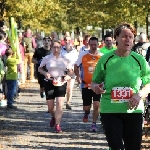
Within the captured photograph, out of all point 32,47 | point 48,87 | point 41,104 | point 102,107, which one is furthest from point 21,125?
point 32,47

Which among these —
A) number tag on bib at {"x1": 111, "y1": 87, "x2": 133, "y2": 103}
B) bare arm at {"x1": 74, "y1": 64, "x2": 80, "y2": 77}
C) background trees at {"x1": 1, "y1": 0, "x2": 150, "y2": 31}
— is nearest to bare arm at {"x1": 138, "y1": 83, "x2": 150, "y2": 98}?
number tag on bib at {"x1": 111, "y1": 87, "x2": 133, "y2": 103}

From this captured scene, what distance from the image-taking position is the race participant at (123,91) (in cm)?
569

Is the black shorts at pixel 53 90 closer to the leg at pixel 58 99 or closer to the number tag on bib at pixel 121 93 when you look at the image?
the leg at pixel 58 99

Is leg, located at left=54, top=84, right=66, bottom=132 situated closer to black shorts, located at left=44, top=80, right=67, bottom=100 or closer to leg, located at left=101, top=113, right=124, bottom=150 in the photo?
black shorts, located at left=44, top=80, right=67, bottom=100

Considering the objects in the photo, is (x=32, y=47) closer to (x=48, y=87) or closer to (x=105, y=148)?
(x=48, y=87)

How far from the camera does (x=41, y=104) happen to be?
608 inches

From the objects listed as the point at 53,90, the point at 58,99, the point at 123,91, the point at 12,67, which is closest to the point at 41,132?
the point at 58,99

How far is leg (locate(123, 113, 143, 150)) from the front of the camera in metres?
5.69

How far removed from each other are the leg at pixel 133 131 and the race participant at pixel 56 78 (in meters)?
4.99

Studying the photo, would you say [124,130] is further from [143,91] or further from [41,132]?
[41,132]

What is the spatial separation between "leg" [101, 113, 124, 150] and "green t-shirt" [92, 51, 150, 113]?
6 centimetres

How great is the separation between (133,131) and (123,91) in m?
0.41

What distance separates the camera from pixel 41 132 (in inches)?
420

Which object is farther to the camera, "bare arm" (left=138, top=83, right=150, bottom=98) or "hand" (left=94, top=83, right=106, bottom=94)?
"hand" (left=94, top=83, right=106, bottom=94)
